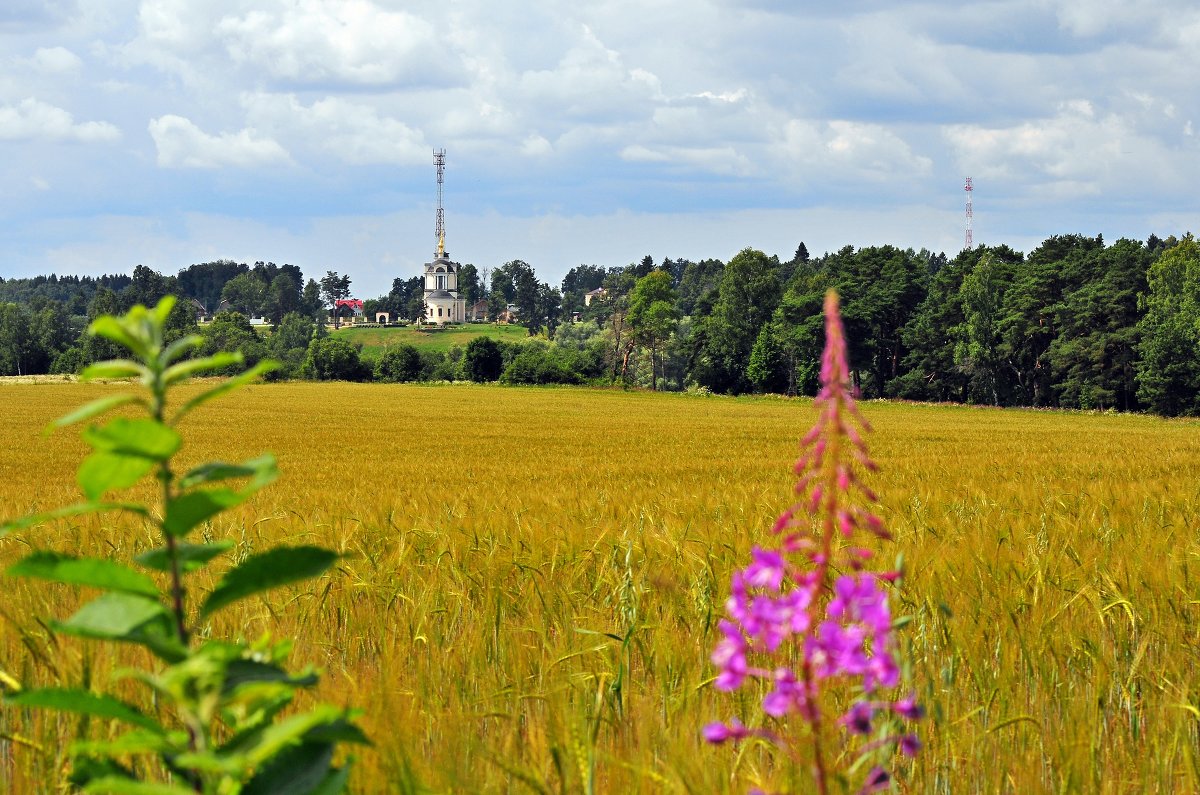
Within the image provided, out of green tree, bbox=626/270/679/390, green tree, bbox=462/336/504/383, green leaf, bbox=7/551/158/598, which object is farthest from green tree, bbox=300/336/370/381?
green leaf, bbox=7/551/158/598

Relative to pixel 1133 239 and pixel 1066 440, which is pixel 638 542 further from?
pixel 1133 239

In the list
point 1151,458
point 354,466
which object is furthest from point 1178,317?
point 354,466

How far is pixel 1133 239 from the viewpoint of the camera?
241 ft

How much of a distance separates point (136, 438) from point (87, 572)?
0.21 meters

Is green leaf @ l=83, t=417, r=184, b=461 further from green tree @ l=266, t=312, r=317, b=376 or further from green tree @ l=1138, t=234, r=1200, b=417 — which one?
green tree @ l=266, t=312, r=317, b=376

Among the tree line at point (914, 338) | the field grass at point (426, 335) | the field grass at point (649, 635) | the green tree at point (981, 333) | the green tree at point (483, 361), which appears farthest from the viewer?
the field grass at point (426, 335)

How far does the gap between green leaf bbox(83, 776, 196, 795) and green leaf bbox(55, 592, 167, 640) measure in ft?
0.53

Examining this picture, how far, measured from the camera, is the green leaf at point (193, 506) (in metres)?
1.17

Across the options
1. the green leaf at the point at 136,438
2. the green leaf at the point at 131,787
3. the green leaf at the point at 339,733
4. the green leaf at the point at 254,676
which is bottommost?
the green leaf at the point at 131,787

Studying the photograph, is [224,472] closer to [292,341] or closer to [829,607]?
[829,607]

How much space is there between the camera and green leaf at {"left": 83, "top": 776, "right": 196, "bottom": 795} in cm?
111

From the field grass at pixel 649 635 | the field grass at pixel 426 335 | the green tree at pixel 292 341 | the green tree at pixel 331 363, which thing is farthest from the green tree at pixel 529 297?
the field grass at pixel 649 635

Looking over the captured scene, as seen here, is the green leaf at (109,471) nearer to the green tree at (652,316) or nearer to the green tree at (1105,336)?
the green tree at (1105,336)

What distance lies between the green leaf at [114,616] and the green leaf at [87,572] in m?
0.01
